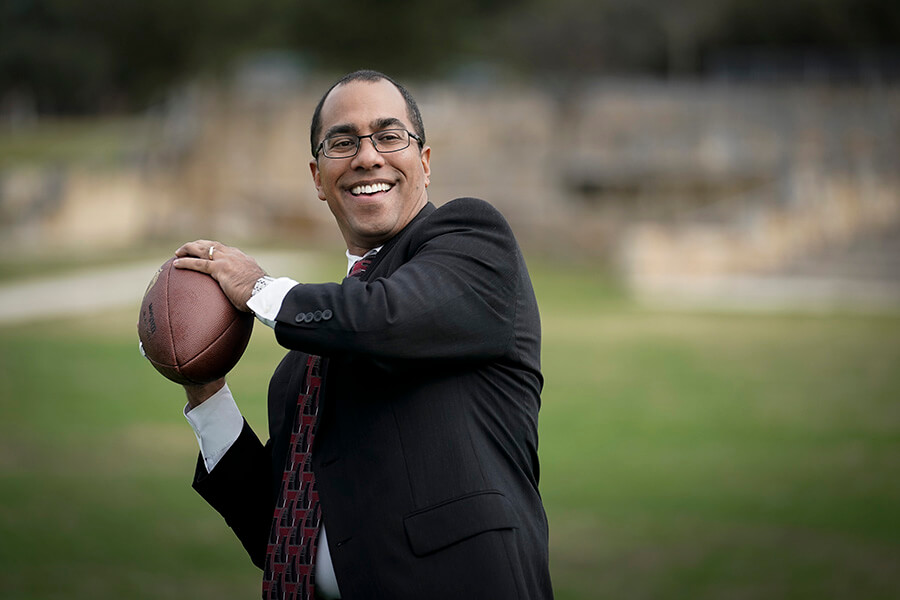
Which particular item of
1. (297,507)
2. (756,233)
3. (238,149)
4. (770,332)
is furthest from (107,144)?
(297,507)

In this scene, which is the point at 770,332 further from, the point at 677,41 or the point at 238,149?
the point at 677,41

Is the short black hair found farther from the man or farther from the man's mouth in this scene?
the man's mouth

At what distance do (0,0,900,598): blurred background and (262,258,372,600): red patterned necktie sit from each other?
127 inches

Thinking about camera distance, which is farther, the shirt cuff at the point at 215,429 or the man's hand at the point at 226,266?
the shirt cuff at the point at 215,429

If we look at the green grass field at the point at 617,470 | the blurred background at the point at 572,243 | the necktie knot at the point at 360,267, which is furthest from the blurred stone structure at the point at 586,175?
the necktie knot at the point at 360,267

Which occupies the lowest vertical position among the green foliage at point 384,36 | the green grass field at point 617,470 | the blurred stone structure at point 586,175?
the green grass field at point 617,470

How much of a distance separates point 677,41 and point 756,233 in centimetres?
2298

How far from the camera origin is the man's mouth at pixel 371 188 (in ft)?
8.79

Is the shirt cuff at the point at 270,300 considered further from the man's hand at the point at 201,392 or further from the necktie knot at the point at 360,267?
the man's hand at the point at 201,392

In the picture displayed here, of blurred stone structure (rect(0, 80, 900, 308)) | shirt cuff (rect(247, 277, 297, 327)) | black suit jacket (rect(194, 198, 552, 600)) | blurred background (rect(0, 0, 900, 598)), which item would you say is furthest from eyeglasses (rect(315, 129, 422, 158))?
blurred stone structure (rect(0, 80, 900, 308))

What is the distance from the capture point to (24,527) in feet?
22.0

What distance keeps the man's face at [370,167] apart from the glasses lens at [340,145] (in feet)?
0.05

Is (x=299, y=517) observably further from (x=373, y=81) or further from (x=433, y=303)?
(x=373, y=81)

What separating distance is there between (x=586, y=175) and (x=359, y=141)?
32.8 meters
